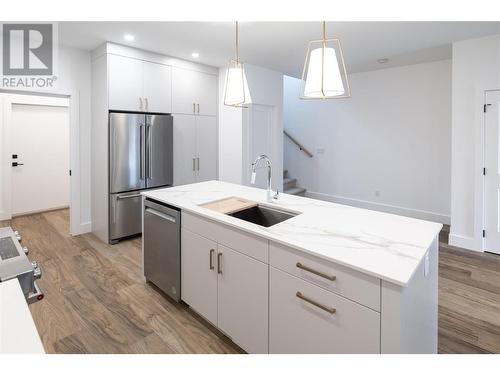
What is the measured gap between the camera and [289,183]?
6246 millimetres

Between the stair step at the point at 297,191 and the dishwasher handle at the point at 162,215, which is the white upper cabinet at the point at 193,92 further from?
the stair step at the point at 297,191

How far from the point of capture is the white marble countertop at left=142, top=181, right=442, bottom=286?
3.98 feet

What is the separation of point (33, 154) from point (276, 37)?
4699 millimetres

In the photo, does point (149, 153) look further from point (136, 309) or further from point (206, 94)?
point (136, 309)

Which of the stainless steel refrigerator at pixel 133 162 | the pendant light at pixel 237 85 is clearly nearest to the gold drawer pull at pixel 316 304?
the pendant light at pixel 237 85

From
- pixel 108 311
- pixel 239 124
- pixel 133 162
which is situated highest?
pixel 239 124

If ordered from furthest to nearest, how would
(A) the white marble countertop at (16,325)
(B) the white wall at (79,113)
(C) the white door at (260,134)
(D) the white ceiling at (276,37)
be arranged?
(C) the white door at (260,134) < (B) the white wall at (79,113) < (D) the white ceiling at (276,37) < (A) the white marble countertop at (16,325)

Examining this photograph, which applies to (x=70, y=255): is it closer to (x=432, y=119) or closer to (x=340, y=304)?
(x=340, y=304)

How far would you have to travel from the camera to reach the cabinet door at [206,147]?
4.62 metres

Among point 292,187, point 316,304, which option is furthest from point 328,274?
point 292,187

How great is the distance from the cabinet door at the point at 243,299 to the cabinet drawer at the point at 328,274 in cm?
14

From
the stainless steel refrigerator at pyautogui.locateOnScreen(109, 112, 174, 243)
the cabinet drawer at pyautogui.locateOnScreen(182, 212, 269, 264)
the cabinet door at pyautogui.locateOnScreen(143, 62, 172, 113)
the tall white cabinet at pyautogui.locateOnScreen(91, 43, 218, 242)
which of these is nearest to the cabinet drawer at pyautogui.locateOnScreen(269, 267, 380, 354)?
the cabinet drawer at pyautogui.locateOnScreen(182, 212, 269, 264)

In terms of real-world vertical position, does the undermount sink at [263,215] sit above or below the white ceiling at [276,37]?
below

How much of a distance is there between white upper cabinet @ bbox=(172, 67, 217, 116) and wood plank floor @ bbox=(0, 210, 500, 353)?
2227mm
